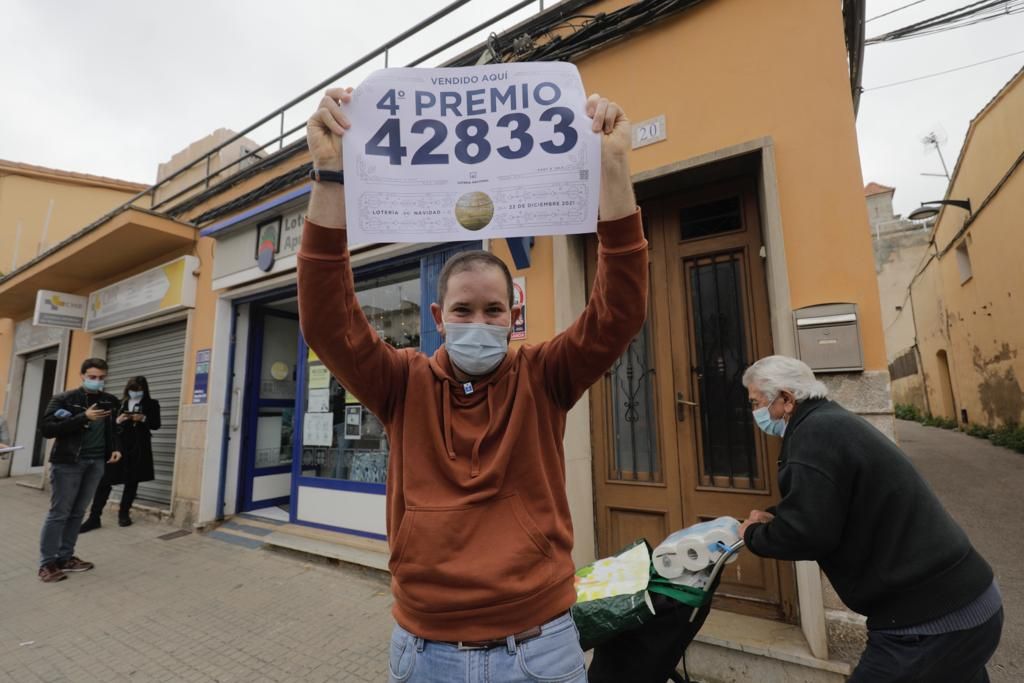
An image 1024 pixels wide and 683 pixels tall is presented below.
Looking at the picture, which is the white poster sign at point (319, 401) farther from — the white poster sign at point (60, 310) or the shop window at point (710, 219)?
the white poster sign at point (60, 310)

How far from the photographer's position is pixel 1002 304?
31.6 feet

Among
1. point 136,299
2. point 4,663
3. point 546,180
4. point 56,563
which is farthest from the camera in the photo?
point 136,299

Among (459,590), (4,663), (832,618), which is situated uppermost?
(459,590)

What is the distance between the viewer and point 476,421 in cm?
130

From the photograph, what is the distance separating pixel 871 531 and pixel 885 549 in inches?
2.8

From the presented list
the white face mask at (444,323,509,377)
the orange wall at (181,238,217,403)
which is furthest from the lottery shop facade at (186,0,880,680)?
the orange wall at (181,238,217,403)

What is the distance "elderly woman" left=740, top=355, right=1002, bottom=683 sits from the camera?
1740 mm

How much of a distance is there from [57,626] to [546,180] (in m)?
5.09

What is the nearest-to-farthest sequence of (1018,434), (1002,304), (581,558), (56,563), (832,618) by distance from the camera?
(832,618) → (581,558) → (56,563) → (1018,434) → (1002,304)

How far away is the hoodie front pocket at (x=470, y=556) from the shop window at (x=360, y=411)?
4080mm

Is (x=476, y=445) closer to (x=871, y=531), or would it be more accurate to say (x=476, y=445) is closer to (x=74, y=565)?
(x=871, y=531)

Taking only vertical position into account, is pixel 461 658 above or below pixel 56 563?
above

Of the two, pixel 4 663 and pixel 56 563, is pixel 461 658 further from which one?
pixel 56 563

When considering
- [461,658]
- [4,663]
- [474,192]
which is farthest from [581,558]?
[4,663]
